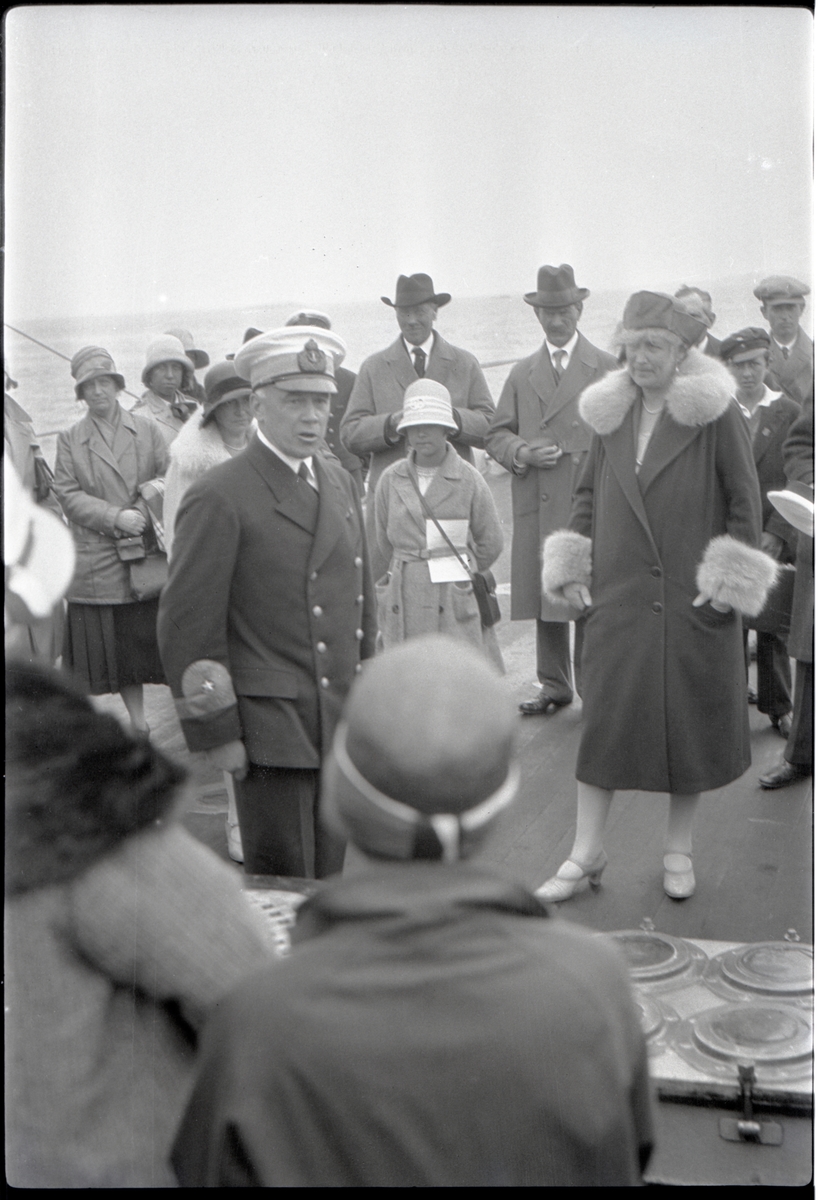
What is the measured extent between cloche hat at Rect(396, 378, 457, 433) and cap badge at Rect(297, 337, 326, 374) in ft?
3.06

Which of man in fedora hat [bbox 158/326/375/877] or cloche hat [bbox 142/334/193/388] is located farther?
cloche hat [bbox 142/334/193/388]

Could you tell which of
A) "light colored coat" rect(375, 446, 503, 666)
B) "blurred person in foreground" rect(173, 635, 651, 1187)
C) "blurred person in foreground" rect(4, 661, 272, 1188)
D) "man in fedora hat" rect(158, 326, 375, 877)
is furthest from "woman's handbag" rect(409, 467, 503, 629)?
"blurred person in foreground" rect(173, 635, 651, 1187)

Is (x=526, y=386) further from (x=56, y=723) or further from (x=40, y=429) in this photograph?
(x=56, y=723)

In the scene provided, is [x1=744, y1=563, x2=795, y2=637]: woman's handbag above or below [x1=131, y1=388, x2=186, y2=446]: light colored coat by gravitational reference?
below

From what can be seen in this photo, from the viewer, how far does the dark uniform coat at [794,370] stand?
3.54 meters

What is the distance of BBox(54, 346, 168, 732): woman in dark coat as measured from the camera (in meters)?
3.92

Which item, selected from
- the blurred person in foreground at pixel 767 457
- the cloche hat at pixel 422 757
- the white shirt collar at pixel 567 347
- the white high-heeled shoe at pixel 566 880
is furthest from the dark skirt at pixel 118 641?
the cloche hat at pixel 422 757

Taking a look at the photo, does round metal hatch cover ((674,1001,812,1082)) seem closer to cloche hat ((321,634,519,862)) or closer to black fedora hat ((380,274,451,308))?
cloche hat ((321,634,519,862))

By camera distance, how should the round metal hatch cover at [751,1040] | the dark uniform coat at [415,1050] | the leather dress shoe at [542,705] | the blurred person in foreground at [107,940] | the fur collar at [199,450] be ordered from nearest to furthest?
the dark uniform coat at [415,1050] < the blurred person in foreground at [107,940] < the round metal hatch cover at [751,1040] < the fur collar at [199,450] < the leather dress shoe at [542,705]

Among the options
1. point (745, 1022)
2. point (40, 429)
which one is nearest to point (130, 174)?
point (40, 429)

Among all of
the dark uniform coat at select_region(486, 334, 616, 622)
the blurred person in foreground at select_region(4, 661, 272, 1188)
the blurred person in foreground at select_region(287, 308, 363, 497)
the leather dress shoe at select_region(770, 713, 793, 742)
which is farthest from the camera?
the leather dress shoe at select_region(770, 713, 793, 742)

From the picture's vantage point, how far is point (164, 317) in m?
3.12

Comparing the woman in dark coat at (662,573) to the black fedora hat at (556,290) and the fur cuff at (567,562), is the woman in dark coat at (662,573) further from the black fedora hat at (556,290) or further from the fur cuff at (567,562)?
the black fedora hat at (556,290)

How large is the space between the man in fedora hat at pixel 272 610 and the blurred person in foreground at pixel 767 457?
5.48ft
